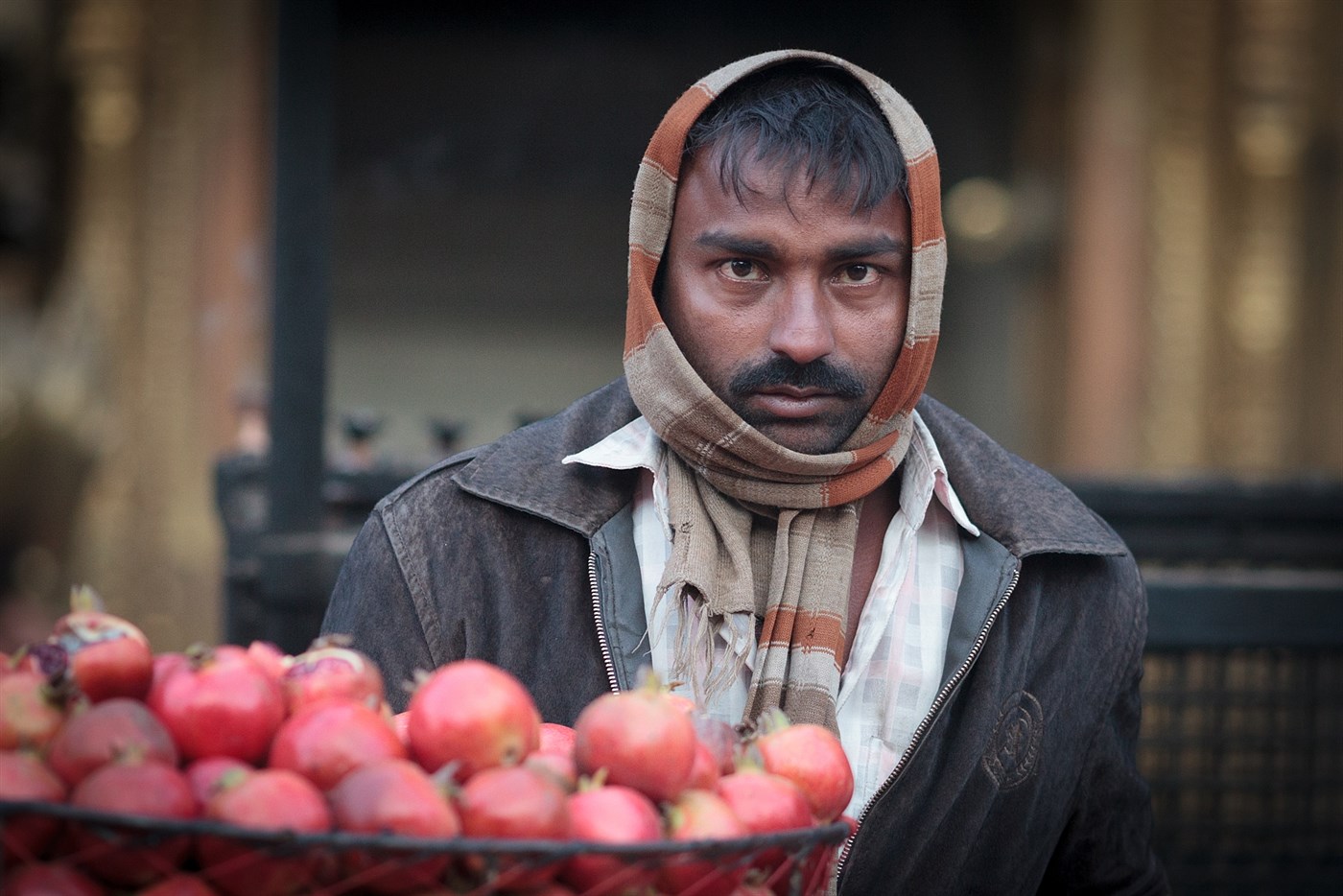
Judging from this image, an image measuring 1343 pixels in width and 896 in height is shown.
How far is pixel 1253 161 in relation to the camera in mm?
6617

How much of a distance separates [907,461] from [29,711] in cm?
128

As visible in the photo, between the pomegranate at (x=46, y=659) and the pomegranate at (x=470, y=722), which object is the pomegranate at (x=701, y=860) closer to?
the pomegranate at (x=470, y=722)

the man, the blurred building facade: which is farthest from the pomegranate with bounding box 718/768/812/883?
the blurred building facade

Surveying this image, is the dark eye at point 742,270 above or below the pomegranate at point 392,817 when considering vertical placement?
above

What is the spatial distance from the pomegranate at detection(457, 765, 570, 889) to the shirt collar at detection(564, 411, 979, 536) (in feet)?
2.79

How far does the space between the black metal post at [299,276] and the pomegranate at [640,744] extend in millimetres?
1791

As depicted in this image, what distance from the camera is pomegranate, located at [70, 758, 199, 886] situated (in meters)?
1.08

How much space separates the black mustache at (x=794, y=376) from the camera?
1.90 m

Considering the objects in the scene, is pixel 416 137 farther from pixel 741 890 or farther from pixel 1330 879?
pixel 741 890

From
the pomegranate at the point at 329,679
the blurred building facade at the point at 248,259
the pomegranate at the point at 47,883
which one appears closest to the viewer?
the pomegranate at the point at 47,883

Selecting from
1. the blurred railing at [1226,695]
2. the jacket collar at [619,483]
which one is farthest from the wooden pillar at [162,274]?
the jacket collar at [619,483]

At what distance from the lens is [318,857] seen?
3.58ft

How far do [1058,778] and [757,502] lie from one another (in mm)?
553

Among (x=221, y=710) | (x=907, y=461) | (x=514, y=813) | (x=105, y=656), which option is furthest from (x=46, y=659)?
(x=907, y=461)
